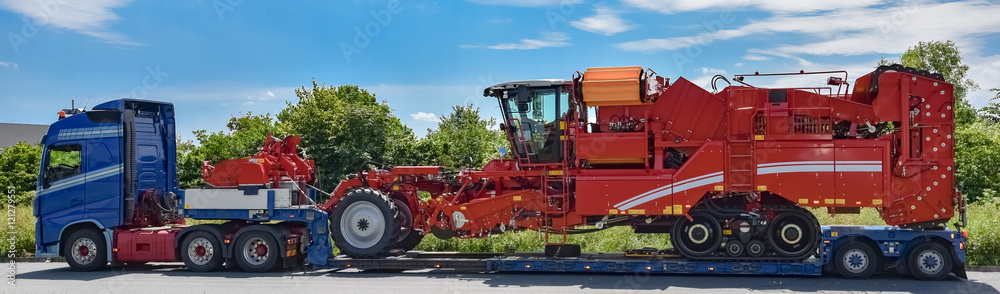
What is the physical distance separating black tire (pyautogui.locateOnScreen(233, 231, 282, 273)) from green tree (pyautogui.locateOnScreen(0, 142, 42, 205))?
29.4 m

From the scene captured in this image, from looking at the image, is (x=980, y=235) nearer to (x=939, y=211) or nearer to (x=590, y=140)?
(x=939, y=211)

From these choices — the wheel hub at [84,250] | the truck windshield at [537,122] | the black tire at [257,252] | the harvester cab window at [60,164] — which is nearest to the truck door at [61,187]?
the harvester cab window at [60,164]

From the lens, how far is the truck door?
16812 mm

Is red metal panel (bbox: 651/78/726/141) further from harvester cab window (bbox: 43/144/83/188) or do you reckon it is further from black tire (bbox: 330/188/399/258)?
harvester cab window (bbox: 43/144/83/188)

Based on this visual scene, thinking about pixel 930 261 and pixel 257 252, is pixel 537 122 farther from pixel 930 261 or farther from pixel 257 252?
pixel 930 261

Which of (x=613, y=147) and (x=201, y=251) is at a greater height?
(x=613, y=147)

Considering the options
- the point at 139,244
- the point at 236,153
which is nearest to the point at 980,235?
the point at 139,244

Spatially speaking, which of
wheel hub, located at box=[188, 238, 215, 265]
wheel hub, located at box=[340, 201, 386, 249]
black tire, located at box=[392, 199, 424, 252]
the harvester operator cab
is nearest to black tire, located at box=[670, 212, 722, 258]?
the harvester operator cab

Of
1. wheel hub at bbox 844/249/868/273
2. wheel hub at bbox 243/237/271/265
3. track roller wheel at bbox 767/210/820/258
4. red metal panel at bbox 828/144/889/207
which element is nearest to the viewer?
red metal panel at bbox 828/144/889/207

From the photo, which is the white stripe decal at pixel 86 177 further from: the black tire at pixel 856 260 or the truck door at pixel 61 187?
the black tire at pixel 856 260

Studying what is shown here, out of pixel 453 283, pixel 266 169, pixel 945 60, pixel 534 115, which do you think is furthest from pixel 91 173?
pixel 945 60

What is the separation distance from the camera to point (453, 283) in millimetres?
14109

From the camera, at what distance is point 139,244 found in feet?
54.7

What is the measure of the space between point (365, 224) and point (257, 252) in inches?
92.3
